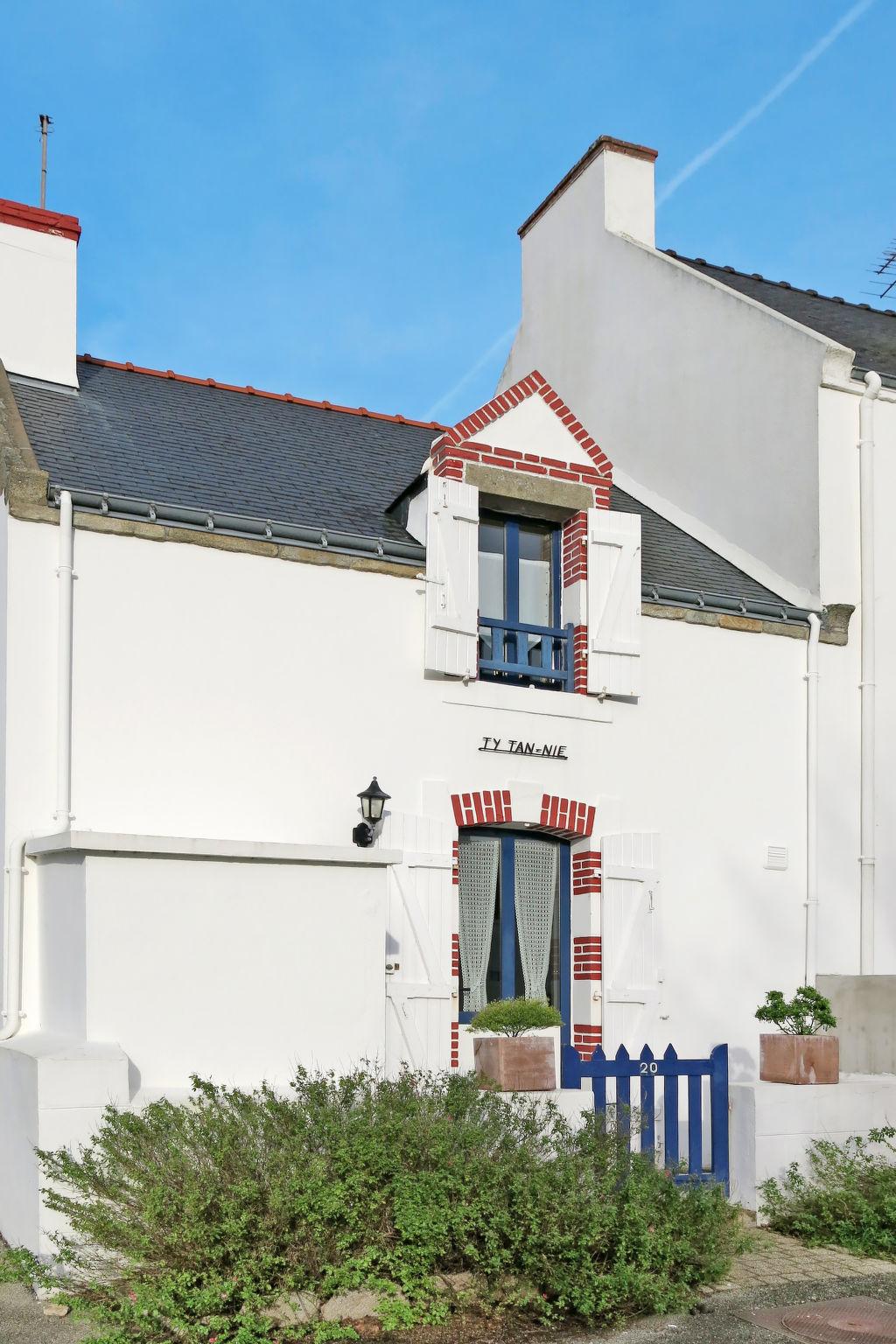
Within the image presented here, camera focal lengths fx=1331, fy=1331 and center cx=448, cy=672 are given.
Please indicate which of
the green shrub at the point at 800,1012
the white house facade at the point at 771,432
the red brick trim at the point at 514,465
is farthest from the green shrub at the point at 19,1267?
the white house facade at the point at 771,432

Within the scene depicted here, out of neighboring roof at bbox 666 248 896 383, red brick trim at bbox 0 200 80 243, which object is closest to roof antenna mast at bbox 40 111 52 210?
red brick trim at bbox 0 200 80 243

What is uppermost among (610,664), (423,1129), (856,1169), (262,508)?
(262,508)

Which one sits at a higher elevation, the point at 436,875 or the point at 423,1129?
the point at 436,875

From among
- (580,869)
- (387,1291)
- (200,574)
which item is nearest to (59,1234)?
(387,1291)

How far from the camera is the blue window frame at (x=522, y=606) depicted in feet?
35.1

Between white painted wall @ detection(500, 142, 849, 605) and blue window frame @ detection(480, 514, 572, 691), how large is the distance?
100.0 inches

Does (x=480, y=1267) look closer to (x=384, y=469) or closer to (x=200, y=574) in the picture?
(x=200, y=574)

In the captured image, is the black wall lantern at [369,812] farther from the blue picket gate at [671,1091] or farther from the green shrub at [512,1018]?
the blue picket gate at [671,1091]

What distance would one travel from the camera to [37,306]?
1188 centimetres

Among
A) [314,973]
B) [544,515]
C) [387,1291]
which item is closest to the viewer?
[387,1291]

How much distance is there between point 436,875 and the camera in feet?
32.2

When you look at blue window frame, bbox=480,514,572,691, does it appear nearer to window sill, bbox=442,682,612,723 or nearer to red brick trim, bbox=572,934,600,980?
window sill, bbox=442,682,612,723

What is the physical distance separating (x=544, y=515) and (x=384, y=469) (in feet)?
5.96

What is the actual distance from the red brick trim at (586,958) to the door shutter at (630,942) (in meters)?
0.06
